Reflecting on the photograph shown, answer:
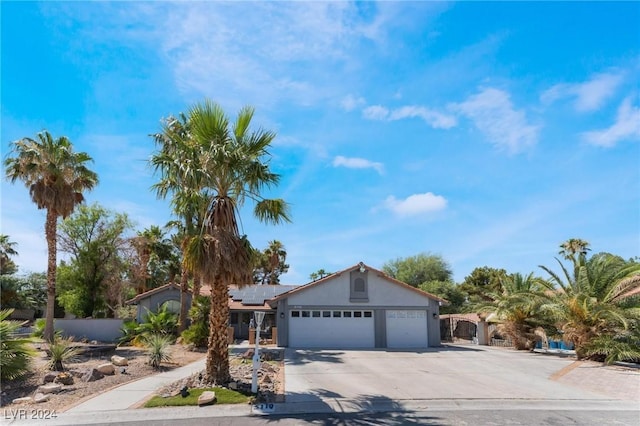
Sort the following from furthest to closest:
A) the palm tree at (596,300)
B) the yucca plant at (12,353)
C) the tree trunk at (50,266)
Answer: the tree trunk at (50,266), the palm tree at (596,300), the yucca plant at (12,353)

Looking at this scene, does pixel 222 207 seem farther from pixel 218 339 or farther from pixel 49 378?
pixel 49 378

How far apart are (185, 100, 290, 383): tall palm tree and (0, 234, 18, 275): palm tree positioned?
127 feet

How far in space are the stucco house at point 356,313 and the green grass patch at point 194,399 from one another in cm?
1475

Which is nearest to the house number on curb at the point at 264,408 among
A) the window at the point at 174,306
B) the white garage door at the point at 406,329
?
the white garage door at the point at 406,329

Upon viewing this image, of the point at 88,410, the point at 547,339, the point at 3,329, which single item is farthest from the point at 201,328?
the point at 547,339

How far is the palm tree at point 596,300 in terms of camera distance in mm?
19234

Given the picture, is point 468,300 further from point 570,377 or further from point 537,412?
point 537,412

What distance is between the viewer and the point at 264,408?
1019 cm

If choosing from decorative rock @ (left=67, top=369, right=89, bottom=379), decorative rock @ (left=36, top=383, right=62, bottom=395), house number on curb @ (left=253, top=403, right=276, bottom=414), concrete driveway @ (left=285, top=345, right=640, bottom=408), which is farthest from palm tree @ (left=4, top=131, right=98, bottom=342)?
house number on curb @ (left=253, top=403, right=276, bottom=414)

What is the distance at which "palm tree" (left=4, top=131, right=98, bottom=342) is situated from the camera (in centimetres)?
2122

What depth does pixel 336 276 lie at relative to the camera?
26.5 metres

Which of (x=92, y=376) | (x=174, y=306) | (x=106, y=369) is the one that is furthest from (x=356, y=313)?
(x=92, y=376)

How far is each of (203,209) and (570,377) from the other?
1410 cm

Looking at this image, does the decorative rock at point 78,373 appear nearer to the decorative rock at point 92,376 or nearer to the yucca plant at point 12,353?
the decorative rock at point 92,376
